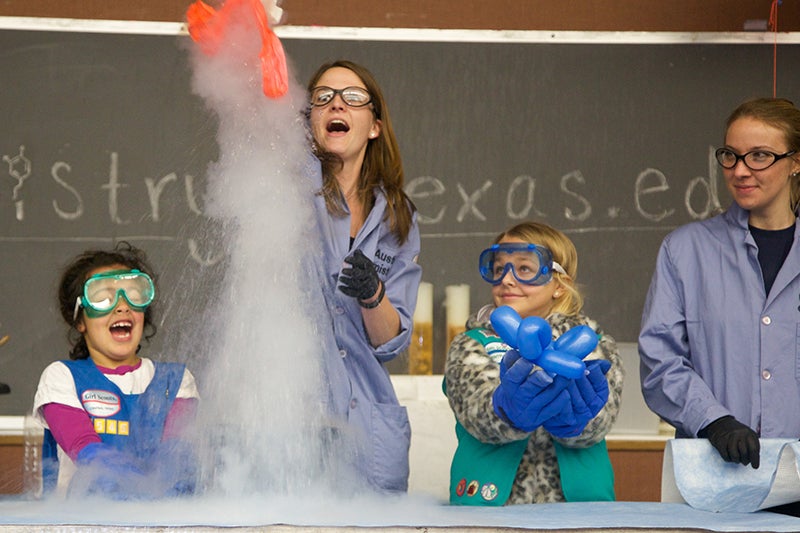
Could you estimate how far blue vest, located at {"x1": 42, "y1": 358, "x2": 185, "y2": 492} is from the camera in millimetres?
3109

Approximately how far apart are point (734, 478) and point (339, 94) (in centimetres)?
146

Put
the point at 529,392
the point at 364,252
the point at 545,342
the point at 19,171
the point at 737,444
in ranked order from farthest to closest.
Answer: the point at 19,171 < the point at 364,252 < the point at 737,444 < the point at 529,392 < the point at 545,342

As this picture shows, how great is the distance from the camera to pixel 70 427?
3043 mm

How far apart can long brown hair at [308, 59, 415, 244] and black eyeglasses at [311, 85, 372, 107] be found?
0.17ft

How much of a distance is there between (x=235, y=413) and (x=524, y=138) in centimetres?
268

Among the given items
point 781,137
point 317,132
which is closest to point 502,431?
point 317,132

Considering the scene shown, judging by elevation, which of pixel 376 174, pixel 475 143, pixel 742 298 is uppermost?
pixel 475 143

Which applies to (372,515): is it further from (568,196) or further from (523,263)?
(568,196)

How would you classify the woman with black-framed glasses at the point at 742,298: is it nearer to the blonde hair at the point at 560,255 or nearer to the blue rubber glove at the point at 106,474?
the blonde hair at the point at 560,255

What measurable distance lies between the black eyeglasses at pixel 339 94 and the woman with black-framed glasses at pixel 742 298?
3.15 ft

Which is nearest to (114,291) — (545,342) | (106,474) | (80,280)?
(80,280)

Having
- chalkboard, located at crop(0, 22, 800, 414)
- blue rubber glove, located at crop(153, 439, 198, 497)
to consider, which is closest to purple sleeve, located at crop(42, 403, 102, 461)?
blue rubber glove, located at crop(153, 439, 198, 497)

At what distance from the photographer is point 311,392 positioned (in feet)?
9.67

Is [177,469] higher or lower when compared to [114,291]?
lower
